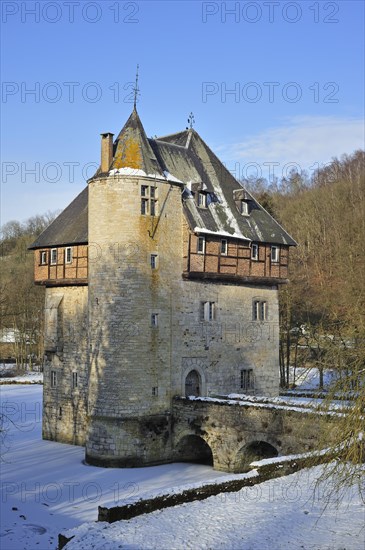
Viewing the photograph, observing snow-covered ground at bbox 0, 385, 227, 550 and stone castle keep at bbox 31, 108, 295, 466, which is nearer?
snow-covered ground at bbox 0, 385, 227, 550

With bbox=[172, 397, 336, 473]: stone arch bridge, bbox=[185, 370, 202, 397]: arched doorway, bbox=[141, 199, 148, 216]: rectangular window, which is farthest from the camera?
bbox=[185, 370, 202, 397]: arched doorway

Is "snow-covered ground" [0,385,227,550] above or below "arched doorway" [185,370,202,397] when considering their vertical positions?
below

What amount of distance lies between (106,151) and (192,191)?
3.91 metres

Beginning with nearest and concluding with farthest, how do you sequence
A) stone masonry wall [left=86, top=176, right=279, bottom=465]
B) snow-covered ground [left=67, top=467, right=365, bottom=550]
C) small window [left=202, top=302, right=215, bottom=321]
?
snow-covered ground [left=67, top=467, right=365, bottom=550] → stone masonry wall [left=86, top=176, right=279, bottom=465] → small window [left=202, top=302, right=215, bottom=321]

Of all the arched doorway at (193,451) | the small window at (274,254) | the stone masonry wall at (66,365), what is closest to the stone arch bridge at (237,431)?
the arched doorway at (193,451)

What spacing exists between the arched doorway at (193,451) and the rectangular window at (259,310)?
5.62m

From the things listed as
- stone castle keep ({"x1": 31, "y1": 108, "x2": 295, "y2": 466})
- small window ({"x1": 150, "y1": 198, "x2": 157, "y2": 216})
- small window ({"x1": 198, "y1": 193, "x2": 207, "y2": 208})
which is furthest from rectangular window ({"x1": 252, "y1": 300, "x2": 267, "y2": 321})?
small window ({"x1": 150, "y1": 198, "x2": 157, "y2": 216})

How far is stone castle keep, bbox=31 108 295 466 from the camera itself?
21375 millimetres

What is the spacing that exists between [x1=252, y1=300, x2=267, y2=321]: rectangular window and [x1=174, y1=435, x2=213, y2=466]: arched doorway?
5.62 m

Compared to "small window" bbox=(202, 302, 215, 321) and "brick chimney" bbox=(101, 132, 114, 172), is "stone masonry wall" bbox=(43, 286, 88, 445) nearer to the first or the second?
"small window" bbox=(202, 302, 215, 321)

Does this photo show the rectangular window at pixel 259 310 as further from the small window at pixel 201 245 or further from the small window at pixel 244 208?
the small window at pixel 201 245

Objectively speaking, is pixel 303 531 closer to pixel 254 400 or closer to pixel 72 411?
pixel 254 400

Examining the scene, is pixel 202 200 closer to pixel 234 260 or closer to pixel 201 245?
pixel 201 245

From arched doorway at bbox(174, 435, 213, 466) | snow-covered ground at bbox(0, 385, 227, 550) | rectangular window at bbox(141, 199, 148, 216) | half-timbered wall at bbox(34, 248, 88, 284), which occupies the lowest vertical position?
snow-covered ground at bbox(0, 385, 227, 550)
